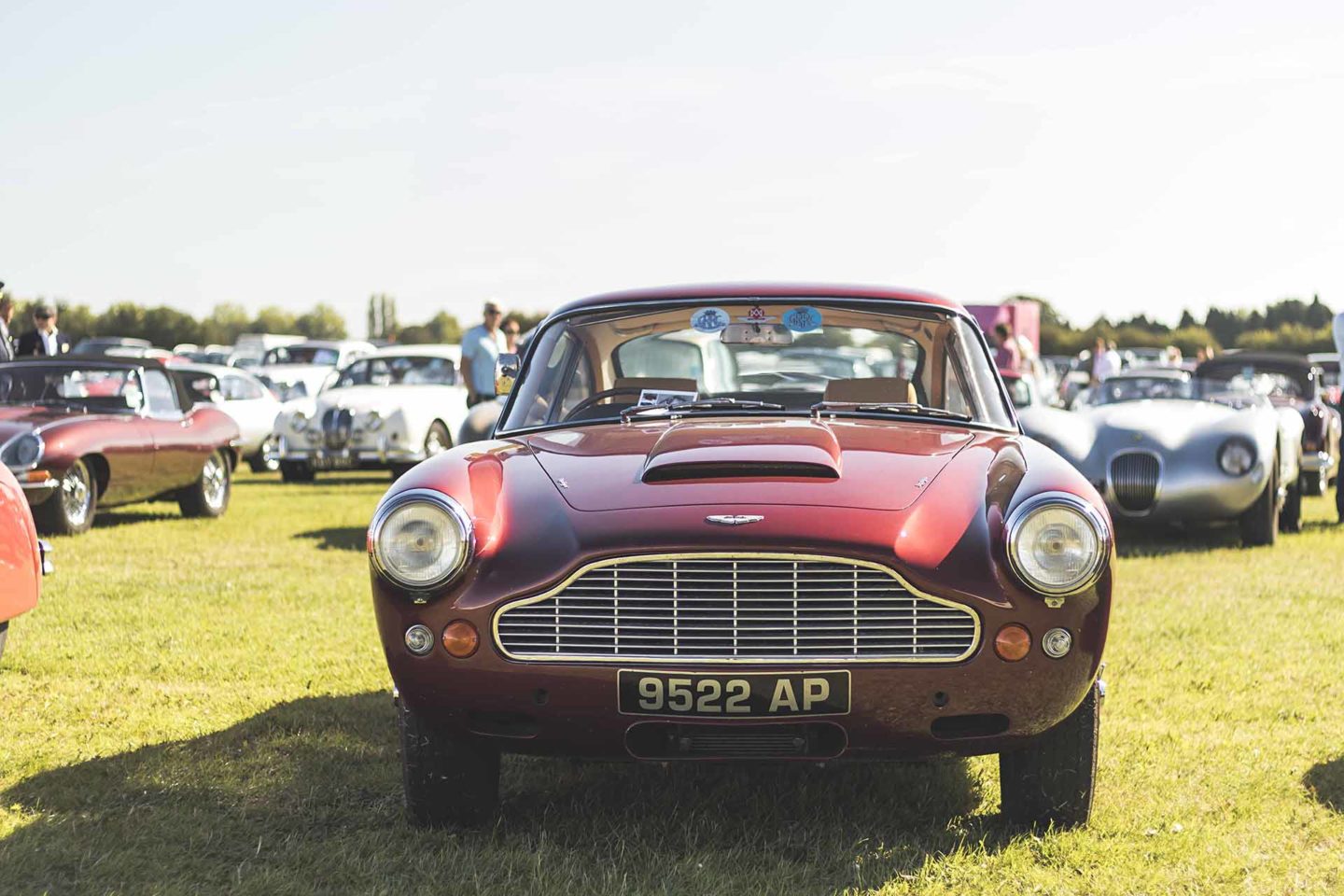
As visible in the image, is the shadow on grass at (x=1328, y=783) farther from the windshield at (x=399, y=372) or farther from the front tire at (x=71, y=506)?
the windshield at (x=399, y=372)

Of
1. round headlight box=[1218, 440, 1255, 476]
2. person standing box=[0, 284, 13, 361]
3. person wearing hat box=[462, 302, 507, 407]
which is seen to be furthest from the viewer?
person wearing hat box=[462, 302, 507, 407]

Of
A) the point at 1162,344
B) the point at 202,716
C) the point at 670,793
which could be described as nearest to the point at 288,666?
the point at 202,716

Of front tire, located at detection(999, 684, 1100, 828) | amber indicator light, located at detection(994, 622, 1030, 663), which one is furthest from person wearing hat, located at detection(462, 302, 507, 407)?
amber indicator light, located at detection(994, 622, 1030, 663)

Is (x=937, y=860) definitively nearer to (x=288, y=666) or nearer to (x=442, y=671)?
(x=442, y=671)

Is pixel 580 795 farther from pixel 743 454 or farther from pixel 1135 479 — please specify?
pixel 1135 479

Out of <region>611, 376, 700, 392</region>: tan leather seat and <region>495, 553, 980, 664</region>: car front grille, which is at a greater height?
<region>611, 376, 700, 392</region>: tan leather seat

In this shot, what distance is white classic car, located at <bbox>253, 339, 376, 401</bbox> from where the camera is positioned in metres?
24.8

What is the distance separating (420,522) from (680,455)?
2.30ft

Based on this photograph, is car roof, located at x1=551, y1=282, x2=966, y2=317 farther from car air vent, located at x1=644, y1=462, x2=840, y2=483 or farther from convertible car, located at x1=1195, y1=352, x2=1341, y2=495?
convertible car, located at x1=1195, y1=352, x2=1341, y2=495

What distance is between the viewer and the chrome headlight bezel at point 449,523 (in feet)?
12.3

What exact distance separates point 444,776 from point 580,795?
0.57 metres

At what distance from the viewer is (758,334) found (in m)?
5.14

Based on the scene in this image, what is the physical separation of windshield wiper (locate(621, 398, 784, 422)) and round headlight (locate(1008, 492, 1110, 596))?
1242 mm

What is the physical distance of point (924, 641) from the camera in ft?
12.0
